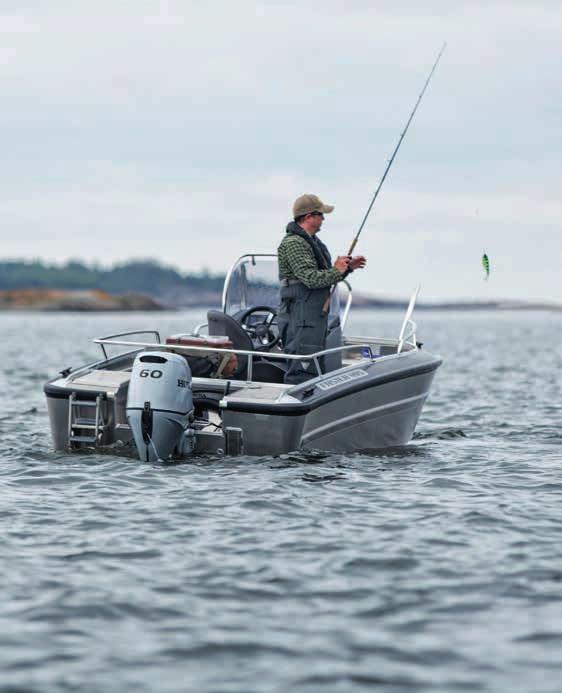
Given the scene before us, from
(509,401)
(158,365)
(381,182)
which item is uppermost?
(381,182)

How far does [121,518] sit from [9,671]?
2.73 m

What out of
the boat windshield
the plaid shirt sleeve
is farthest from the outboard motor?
the boat windshield

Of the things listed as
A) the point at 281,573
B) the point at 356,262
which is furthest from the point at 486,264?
the point at 281,573

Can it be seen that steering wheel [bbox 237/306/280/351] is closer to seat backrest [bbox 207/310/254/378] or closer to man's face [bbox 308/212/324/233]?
seat backrest [bbox 207/310/254/378]

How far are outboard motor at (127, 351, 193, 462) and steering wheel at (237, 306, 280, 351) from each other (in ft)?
6.69

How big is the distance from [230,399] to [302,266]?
4.65 feet

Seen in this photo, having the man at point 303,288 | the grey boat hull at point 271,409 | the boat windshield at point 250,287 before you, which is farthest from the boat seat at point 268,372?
the boat windshield at point 250,287

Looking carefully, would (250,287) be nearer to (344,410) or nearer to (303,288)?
(303,288)

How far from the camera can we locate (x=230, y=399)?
8938mm

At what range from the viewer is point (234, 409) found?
8906 mm

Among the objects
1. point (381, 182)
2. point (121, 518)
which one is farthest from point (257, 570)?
point (381, 182)

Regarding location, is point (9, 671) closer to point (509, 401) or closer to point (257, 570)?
point (257, 570)

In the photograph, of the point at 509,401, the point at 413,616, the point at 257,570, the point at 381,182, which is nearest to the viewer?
the point at 413,616

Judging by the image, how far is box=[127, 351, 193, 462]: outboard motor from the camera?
8633 mm
